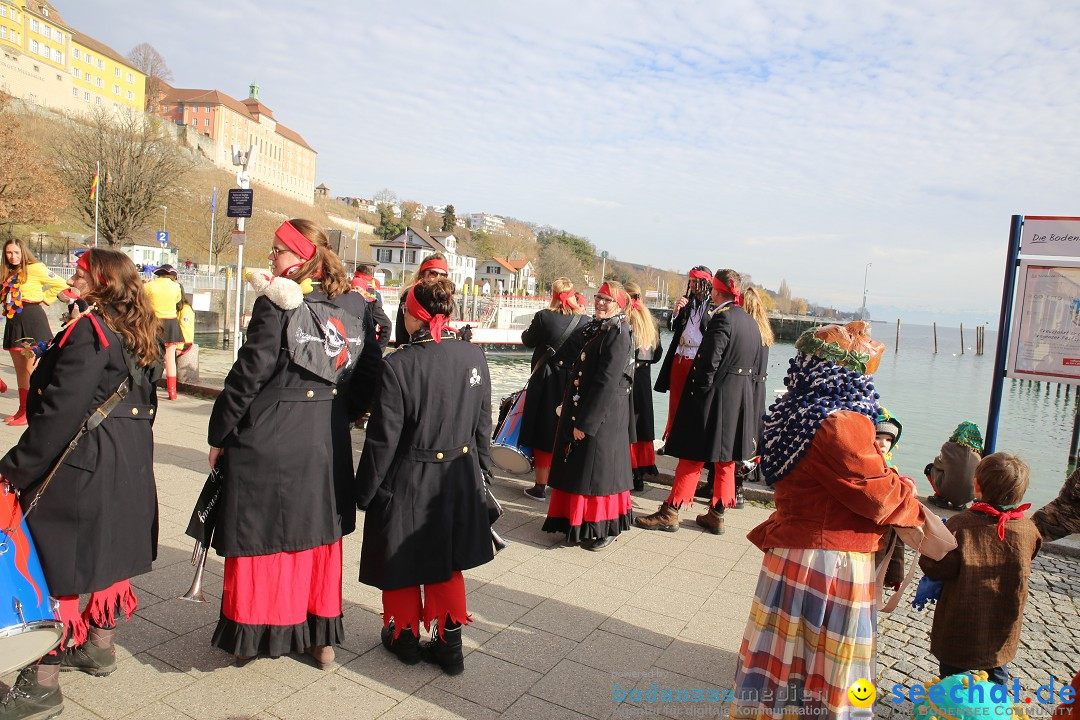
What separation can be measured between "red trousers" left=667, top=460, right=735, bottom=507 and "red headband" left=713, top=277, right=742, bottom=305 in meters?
1.35

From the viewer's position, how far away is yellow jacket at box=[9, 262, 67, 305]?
7.38 metres

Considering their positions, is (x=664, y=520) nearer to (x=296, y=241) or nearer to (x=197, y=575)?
(x=197, y=575)

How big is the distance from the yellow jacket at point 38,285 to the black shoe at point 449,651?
6.40 metres

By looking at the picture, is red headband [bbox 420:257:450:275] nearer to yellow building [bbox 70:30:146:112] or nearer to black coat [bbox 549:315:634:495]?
black coat [bbox 549:315:634:495]

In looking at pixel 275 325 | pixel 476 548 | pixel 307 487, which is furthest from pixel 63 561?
pixel 476 548

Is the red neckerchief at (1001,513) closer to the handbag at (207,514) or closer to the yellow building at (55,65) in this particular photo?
the handbag at (207,514)

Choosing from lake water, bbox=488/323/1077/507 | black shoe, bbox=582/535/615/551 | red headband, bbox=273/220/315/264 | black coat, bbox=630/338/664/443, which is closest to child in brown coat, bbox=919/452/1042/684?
black shoe, bbox=582/535/615/551

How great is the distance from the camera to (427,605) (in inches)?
133

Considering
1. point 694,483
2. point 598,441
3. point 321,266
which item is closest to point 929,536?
point 598,441

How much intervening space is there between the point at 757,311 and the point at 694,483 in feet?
5.21

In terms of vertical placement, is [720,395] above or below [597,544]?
above

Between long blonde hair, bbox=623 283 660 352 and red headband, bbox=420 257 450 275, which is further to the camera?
long blonde hair, bbox=623 283 660 352

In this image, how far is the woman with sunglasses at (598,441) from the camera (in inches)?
193

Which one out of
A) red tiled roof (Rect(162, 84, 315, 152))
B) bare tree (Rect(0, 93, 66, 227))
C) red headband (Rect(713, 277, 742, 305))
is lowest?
red headband (Rect(713, 277, 742, 305))
